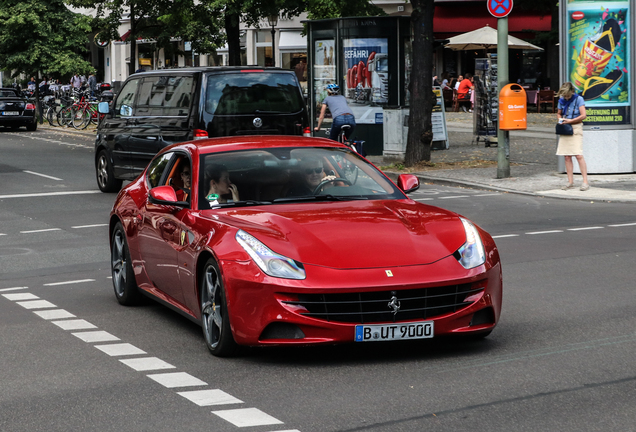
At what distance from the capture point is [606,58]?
19.1 m

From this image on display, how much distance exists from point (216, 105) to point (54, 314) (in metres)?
7.49

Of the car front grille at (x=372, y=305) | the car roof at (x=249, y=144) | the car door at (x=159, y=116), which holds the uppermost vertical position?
the car door at (x=159, y=116)

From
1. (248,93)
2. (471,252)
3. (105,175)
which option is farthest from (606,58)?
(471,252)

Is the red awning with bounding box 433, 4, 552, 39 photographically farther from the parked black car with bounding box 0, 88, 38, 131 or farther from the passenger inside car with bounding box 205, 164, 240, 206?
the passenger inside car with bounding box 205, 164, 240, 206

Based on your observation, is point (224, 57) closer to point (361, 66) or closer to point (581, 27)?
point (361, 66)

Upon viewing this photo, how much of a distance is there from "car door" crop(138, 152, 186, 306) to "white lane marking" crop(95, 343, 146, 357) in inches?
20.6

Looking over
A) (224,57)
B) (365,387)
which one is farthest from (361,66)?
(224,57)

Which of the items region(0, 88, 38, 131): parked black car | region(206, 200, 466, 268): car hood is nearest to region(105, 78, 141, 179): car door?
region(206, 200, 466, 268): car hood

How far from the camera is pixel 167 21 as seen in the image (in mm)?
31359

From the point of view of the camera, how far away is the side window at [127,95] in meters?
17.5

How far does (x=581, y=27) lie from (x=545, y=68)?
31011 millimetres

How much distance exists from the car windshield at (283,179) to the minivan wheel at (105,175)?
10680 mm

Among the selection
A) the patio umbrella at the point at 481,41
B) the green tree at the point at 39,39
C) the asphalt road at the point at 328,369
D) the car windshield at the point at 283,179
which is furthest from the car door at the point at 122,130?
the green tree at the point at 39,39

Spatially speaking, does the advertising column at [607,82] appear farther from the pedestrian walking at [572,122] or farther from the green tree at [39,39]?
the green tree at [39,39]
